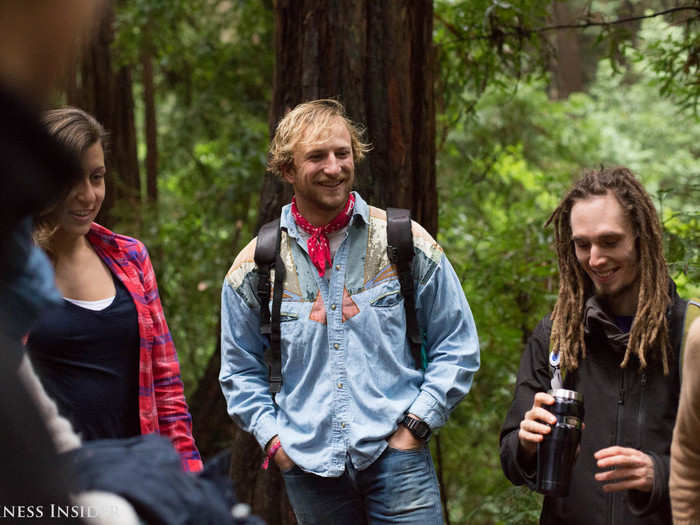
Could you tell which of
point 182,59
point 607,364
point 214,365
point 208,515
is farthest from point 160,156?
point 208,515

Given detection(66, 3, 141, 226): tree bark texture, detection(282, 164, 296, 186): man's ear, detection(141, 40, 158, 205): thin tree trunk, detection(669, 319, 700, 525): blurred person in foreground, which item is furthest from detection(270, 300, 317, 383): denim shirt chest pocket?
detection(141, 40, 158, 205): thin tree trunk

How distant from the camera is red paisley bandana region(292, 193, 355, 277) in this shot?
3182 millimetres

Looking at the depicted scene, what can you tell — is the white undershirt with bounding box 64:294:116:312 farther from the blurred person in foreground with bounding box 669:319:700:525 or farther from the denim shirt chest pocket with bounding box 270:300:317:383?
the blurred person in foreground with bounding box 669:319:700:525

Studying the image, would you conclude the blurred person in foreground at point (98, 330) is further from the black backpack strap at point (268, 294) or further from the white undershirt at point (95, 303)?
the black backpack strap at point (268, 294)

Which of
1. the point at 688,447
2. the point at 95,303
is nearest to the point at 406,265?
the point at 95,303

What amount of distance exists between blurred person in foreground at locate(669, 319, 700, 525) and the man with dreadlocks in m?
0.38

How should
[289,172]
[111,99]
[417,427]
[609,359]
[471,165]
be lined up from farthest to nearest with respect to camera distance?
[111,99], [471,165], [289,172], [417,427], [609,359]

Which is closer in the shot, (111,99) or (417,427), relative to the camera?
(417,427)

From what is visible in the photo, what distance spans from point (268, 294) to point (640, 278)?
144cm

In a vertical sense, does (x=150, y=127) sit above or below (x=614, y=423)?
above

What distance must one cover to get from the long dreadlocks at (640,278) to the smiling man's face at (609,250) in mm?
33

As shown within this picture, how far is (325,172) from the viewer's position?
321cm

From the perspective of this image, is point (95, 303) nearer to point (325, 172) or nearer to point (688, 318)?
point (325, 172)

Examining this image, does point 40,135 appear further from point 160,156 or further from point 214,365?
point 160,156
